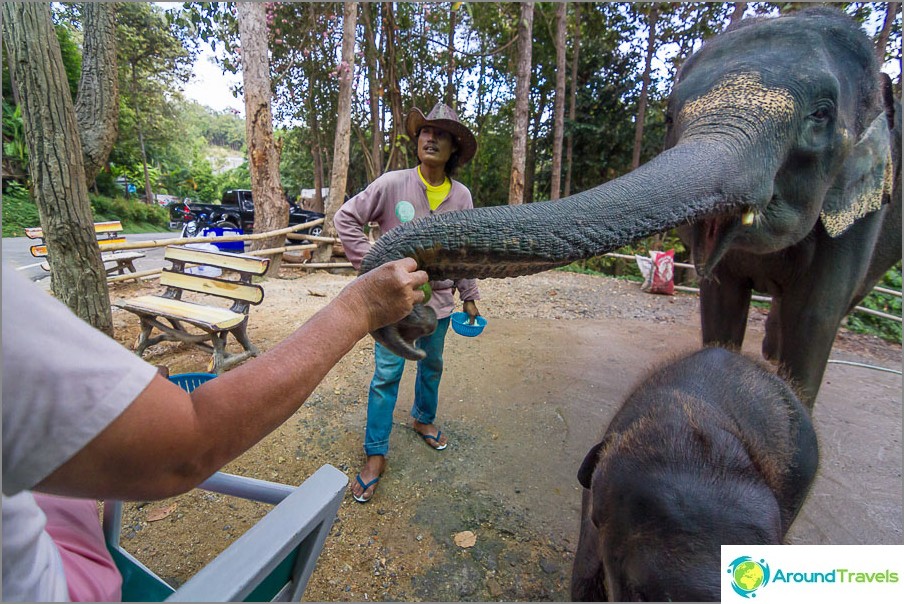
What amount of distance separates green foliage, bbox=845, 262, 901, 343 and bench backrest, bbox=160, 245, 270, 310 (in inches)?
316

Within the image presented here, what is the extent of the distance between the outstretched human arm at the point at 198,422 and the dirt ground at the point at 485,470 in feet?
5.22

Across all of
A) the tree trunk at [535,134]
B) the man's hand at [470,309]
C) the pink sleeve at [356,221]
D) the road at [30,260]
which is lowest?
the road at [30,260]

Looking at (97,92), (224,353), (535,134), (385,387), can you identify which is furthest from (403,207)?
(535,134)

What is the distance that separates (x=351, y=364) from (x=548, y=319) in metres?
3.17

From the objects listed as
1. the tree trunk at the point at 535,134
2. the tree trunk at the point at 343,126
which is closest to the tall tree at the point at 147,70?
the tree trunk at the point at 343,126

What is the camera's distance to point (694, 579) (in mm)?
1030

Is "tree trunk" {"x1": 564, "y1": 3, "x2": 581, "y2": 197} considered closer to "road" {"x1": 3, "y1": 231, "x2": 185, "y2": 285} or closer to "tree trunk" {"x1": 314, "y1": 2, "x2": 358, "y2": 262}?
"tree trunk" {"x1": 314, "y1": 2, "x2": 358, "y2": 262}

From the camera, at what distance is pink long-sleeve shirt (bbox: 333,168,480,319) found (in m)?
2.62

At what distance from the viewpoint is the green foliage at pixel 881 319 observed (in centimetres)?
657

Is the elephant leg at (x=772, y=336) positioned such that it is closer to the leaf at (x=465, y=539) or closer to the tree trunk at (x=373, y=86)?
the leaf at (x=465, y=539)

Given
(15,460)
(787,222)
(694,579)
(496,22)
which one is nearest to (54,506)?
(15,460)

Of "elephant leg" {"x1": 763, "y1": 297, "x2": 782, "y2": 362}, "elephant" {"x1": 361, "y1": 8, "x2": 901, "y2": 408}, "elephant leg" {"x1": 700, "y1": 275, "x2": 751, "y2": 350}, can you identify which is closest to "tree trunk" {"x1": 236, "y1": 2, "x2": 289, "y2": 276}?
"elephant leg" {"x1": 700, "y1": 275, "x2": 751, "y2": 350}

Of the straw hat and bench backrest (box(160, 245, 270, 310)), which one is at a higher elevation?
the straw hat

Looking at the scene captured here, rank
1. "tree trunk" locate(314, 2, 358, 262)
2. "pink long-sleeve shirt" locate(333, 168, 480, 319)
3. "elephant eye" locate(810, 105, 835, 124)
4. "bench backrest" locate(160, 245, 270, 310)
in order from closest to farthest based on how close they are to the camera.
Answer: "elephant eye" locate(810, 105, 835, 124), "pink long-sleeve shirt" locate(333, 168, 480, 319), "bench backrest" locate(160, 245, 270, 310), "tree trunk" locate(314, 2, 358, 262)
